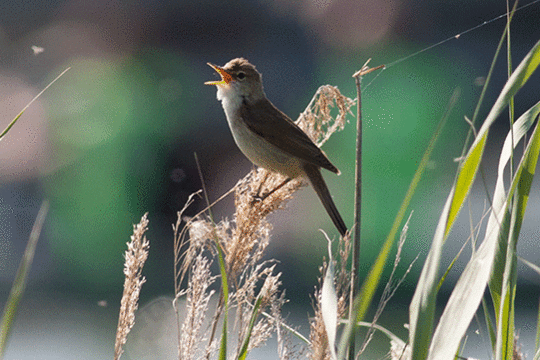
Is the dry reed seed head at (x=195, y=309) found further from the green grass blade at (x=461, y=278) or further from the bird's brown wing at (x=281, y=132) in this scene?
the bird's brown wing at (x=281, y=132)

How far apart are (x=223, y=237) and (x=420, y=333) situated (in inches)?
27.8

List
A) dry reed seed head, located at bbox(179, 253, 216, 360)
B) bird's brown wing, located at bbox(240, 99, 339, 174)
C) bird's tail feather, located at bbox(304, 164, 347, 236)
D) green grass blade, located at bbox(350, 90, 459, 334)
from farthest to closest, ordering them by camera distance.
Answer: bird's brown wing, located at bbox(240, 99, 339, 174)
bird's tail feather, located at bbox(304, 164, 347, 236)
dry reed seed head, located at bbox(179, 253, 216, 360)
green grass blade, located at bbox(350, 90, 459, 334)

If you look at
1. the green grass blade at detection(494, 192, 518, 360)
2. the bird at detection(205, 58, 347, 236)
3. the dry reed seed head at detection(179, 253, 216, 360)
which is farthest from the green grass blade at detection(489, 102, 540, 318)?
the bird at detection(205, 58, 347, 236)

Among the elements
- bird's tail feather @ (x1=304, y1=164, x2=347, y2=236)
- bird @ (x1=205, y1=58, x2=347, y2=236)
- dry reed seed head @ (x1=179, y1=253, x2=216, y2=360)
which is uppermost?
bird @ (x1=205, y1=58, x2=347, y2=236)

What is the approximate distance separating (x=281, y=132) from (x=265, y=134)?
0.07m

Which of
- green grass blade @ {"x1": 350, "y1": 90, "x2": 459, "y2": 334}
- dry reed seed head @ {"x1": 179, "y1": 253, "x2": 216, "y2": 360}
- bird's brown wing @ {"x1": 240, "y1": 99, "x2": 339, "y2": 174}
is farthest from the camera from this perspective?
bird's brown wing @ {"x1": 240, "y1": 99, "x2": 339, "y2": 174}

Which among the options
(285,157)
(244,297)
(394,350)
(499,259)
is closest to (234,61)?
(285,157)

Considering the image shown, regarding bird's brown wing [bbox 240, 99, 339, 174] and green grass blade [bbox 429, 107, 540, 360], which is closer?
green grass blade [bbox 429, 107, 540, 360]

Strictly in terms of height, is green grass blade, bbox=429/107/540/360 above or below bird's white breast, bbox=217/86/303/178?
below

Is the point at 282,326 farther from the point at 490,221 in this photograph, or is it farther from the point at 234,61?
the point at 234,61

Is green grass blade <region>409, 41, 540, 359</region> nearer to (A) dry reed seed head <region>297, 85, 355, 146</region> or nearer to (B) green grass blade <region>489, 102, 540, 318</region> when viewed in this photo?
(B) green grass blade <region>489, 102, 540, 318</region>

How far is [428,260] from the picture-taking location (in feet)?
2.24

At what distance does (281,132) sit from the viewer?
2.06 m

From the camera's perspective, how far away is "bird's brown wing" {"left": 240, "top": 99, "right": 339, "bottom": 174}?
6.29ft
